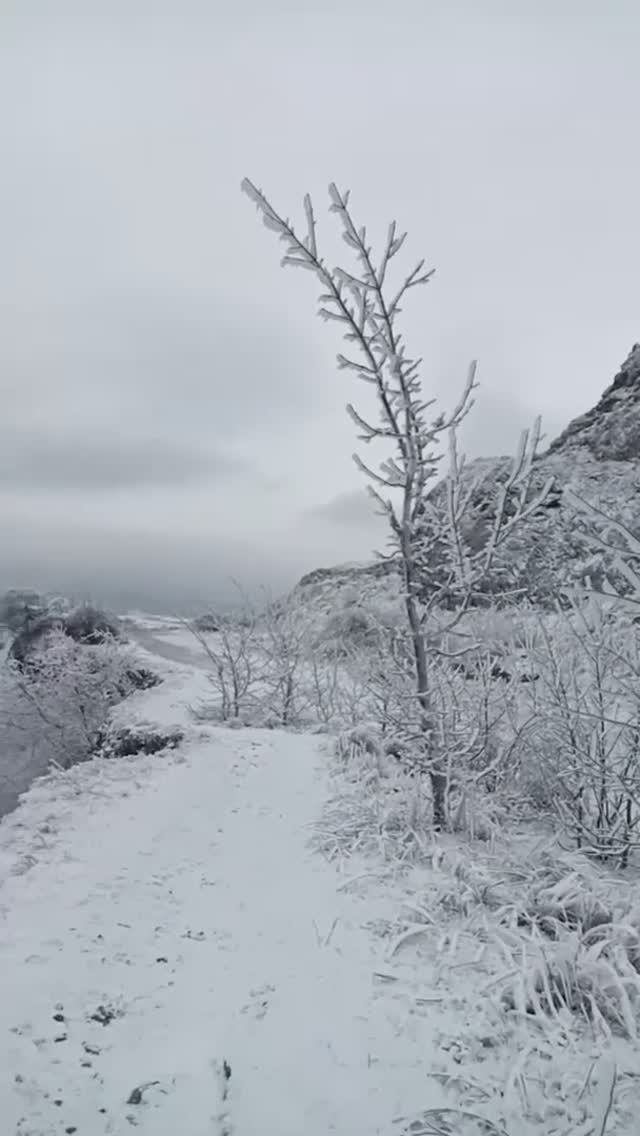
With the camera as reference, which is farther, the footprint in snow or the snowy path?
the footprint in snow

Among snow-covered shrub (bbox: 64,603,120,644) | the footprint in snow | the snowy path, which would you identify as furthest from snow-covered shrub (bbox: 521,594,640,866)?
snow-covered shrub (bbox: 64,603,120,644)

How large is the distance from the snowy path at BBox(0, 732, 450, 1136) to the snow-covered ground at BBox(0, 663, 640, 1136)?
0.01m

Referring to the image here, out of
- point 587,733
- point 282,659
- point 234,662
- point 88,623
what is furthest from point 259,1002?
point 88,623

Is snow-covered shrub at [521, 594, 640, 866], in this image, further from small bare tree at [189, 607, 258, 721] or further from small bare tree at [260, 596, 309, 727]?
small bare tree at [189, 607, 258, 721]

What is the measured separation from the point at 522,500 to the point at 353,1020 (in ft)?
15.3

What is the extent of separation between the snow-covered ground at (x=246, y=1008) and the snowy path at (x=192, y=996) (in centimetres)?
1

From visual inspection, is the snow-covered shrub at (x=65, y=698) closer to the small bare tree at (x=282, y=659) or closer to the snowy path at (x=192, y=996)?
the small bare tree at (x=282, y=659)

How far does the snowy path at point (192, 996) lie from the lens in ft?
9.95

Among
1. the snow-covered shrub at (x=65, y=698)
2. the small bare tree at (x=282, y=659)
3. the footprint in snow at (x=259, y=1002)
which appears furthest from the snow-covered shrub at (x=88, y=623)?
the footprint in snow at (x=259, y=1002)

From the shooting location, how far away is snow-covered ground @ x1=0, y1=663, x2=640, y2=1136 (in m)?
3.01

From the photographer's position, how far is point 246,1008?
3850 mm

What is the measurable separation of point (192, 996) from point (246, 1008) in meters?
0.43

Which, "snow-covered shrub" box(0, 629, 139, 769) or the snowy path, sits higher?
the snowy path

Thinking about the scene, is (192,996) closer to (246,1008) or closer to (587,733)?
(246,1008)
